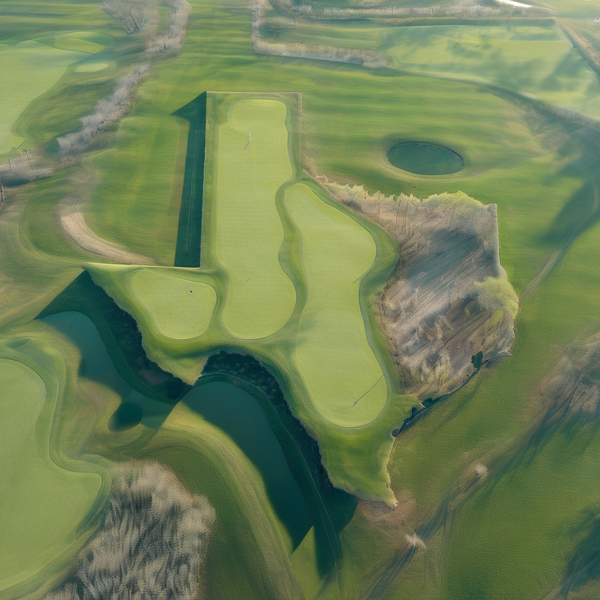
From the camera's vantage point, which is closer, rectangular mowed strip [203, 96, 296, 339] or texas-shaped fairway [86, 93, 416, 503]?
texas-shaped fairway [86, 93, 416, 503]

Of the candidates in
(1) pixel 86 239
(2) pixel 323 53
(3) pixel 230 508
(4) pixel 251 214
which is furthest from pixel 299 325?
(2) pixel 323 53

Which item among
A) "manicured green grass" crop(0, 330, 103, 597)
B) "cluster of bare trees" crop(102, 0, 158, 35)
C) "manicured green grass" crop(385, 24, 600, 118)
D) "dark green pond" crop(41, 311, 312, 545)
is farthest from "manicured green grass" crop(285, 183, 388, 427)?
"cluster of bare trees" crop(102, 0, 158, 35)

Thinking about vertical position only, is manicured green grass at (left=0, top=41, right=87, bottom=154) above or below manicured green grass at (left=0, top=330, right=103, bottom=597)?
above

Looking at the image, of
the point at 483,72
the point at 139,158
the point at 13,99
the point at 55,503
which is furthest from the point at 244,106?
the point at 55,503

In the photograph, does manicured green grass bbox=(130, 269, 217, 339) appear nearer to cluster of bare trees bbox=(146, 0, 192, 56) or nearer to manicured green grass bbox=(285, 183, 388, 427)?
manicured green grass bbox=(285, 183, 388, 427)

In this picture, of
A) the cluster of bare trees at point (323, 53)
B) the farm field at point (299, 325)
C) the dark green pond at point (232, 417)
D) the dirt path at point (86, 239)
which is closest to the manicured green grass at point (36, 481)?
the farm field at point (299, 325)

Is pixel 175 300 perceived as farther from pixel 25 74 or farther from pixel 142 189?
pixel 25 74
